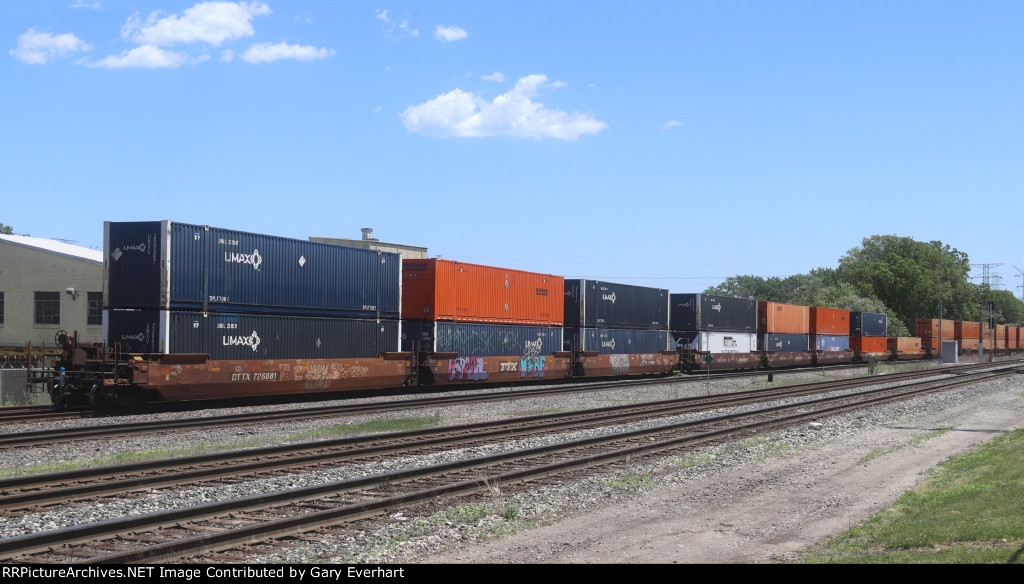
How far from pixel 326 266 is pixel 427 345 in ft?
18.7

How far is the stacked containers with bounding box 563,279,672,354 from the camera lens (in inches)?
1533

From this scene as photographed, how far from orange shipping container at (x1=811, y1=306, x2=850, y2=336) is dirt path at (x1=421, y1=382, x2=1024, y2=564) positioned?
1674 inches

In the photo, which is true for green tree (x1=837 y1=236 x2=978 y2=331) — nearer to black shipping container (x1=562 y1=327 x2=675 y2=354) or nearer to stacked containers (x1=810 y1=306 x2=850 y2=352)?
stacked containers (x1=810 y1=306 x2=850 y2=352)

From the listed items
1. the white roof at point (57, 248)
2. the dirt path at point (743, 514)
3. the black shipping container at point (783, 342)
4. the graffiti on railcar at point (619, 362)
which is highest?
the white roof at point (57, 248)

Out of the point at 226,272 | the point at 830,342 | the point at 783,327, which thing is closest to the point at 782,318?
the point at 783,327

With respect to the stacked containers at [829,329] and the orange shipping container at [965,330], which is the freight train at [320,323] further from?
the orange shipping container at [965,330]

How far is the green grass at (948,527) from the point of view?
7.93 metres

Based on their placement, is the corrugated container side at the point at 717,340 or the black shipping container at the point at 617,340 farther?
the corrugated container side at the point at 717,340

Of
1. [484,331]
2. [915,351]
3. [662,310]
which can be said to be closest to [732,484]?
[484,331]

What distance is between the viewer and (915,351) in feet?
256

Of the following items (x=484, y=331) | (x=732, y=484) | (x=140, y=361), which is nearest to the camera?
(x=732, y=484)

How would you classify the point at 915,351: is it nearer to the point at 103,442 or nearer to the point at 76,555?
the point at 103,442

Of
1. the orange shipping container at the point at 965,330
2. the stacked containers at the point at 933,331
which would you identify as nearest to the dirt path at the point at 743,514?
the stacked containers at the point at 933,331

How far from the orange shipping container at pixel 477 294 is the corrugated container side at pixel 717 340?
37.8 ft
